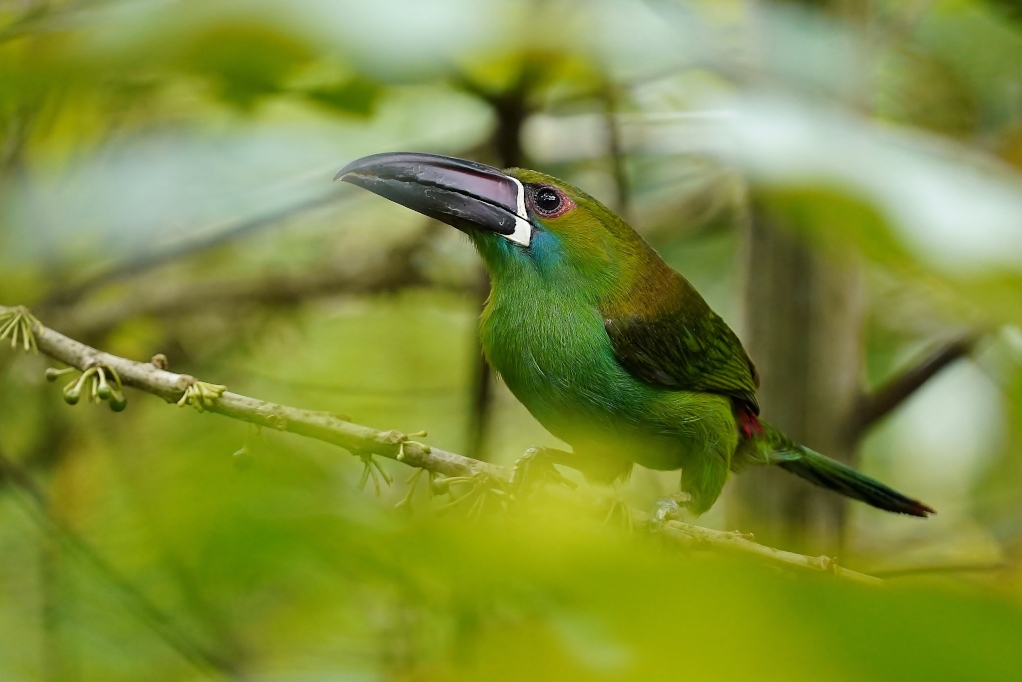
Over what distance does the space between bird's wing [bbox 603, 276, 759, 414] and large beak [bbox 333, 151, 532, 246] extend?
1.11 feet

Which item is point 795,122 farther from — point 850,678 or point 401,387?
point 401,387

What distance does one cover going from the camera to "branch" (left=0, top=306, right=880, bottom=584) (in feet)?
4.68

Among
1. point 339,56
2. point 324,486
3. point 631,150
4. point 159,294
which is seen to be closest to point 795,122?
point 339,56

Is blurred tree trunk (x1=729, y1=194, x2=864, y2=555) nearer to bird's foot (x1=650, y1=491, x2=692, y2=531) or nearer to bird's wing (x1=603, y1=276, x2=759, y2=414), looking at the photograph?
bird's wing (x1=603, y1=276, x2=759, y2=414)

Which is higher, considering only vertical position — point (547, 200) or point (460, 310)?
point (460, 310)

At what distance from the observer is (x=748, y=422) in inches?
116

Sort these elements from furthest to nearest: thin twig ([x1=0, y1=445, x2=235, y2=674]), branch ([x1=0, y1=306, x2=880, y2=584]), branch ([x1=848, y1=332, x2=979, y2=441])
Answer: branch ([x1=848, y1=332, x2=979, y2=441]), thin twig ([x1=0, y1=445, x2=235, y2=674]), branch ([x1=0, y1=306, x2=880, y2=584])

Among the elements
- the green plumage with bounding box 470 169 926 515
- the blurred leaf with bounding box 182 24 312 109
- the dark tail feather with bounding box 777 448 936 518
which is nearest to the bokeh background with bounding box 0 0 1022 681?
the blurred leaf with bounding box 182 24 312 109

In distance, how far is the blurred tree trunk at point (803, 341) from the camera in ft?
10.4

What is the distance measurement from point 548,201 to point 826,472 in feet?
3.94

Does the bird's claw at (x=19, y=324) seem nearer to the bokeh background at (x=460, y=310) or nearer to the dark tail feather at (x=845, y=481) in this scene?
the bokeh background at (x=460, y=310)

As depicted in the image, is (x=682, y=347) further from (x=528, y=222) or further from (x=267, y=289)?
(x=267, y=289)

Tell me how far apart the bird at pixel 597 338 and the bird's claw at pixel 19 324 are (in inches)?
33.4

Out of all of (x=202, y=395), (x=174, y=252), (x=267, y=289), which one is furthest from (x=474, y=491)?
(x=267, y=289)
